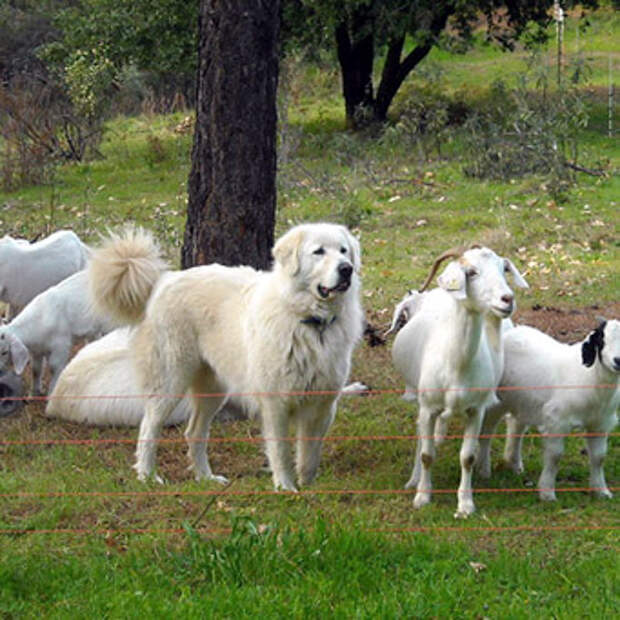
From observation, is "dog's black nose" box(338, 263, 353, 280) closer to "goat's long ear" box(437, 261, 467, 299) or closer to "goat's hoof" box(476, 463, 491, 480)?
"goat's long ear" box(437, 261, 467, 299)

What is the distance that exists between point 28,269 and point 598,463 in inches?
230

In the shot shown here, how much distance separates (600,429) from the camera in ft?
20.3

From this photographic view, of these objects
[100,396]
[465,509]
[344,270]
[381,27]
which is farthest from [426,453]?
[381,27]

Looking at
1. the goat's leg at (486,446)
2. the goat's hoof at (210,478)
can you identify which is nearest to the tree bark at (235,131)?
the goat's hoof at (210,478)

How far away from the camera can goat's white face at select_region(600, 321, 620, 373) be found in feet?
19.2

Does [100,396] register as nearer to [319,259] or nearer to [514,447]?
[319,259]

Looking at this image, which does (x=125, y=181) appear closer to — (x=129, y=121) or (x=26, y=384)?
(x=129, y=121)

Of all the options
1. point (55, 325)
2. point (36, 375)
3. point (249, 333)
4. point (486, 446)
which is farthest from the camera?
point (36, 375)

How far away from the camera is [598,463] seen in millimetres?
6246

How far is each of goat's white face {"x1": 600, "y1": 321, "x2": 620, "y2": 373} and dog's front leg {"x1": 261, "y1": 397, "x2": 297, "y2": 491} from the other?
1840 mm

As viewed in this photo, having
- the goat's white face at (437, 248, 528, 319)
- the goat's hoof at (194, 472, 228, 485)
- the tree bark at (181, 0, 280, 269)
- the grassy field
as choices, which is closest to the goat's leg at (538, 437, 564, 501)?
the grassy field

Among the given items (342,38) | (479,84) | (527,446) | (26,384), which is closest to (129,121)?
(342,38)

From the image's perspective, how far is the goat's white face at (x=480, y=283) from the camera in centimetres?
560

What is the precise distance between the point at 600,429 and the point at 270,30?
396cm
